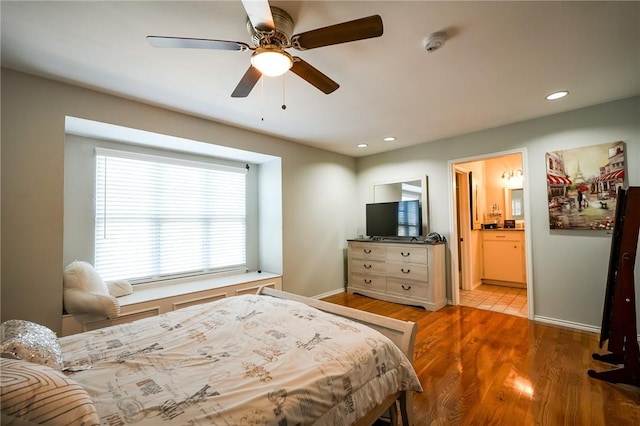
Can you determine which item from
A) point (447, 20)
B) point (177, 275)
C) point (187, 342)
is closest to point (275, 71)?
point (447, 20)

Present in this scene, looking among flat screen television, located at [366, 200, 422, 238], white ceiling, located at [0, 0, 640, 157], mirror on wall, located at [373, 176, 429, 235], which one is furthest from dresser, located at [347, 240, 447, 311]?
white ceiling, located at [0, 0, 640, 157]

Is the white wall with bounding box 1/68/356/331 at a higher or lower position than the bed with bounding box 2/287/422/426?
higher

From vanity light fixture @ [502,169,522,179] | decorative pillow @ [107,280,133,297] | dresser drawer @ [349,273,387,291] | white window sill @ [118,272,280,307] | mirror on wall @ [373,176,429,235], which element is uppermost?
vanity light fixture @ [502,169,522,179]

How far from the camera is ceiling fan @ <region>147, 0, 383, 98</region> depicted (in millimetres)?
1319

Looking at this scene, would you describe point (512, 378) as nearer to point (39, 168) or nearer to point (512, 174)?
point (39, 168)

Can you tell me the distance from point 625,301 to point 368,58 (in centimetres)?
266

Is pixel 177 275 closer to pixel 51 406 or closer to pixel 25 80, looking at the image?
pixel 25 80

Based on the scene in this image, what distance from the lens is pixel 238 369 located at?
4.03ft

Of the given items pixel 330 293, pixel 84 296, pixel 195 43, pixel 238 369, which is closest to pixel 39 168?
pixel 84 296

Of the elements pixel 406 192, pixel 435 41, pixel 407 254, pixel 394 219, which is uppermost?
pixel 435 41

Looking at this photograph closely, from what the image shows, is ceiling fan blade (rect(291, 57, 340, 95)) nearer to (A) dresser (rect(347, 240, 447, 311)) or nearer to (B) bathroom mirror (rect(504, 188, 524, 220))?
(A) dresser (rect(347, 240, 447, 311))

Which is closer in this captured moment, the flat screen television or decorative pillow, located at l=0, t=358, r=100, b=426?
decorative pillow, located at l=0, t=358, r=100, b=426

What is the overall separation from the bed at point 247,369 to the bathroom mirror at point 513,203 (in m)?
5.10

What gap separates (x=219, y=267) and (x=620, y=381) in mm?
4165
